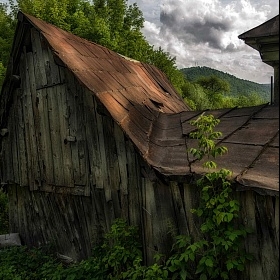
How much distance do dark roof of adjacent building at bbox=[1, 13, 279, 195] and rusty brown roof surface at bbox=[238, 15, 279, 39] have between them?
1292 millimetres

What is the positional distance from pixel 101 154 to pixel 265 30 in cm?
351

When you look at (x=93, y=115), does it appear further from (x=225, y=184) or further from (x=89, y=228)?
(x=225, y=184)

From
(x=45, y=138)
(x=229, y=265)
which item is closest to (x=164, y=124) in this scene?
(x=45, y=138)

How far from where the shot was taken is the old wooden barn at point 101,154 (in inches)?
172

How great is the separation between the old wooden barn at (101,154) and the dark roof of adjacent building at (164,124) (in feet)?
0.07

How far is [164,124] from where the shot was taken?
6.71 m

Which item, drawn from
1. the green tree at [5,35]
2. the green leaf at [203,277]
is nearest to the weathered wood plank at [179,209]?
the green leaf at [203,277]

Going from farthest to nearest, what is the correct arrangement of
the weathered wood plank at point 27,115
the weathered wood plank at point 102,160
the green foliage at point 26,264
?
the weathered wood plank at point 27,115 → the green foliage at point 26,264 → the weathered wood plank at point 102,160

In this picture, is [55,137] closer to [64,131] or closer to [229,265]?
[64,131]

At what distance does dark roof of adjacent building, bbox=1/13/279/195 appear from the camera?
431 cm

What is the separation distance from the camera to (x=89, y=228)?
6.91 m

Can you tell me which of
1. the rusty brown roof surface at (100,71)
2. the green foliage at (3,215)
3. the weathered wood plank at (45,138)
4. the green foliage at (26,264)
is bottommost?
the green foliage at (3,215)

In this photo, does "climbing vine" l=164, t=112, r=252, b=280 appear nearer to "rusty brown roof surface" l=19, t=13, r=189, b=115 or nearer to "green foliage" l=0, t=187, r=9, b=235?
"rusty brown roof surface" l=19, t=13, r=189, b=115

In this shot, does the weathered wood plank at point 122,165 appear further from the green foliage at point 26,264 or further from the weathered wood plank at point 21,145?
the weathered wood plank at point 21,145
